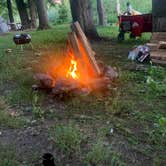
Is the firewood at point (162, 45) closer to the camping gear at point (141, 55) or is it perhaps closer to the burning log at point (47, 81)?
the camping gear at point (141, 55)

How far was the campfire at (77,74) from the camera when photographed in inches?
193

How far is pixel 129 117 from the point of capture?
14.0ft

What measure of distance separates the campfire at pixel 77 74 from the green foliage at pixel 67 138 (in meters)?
1.02

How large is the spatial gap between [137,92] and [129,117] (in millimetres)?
940

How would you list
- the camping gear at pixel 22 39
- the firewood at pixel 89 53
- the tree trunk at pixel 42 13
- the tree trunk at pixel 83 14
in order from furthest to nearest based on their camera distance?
the tree trunk at pixel 42 13, the tree trunk at pixel 83 14, the camping gear at pixel 22 39, the firewood at pixel 89 53

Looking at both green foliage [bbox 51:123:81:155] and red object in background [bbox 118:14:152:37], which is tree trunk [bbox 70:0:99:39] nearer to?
red object in background [bbox 118:14:152:37]

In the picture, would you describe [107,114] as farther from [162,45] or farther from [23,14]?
[23,14]

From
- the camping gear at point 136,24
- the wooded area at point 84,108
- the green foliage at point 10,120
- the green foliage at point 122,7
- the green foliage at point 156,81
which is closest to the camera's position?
the wooded area at point 84,108

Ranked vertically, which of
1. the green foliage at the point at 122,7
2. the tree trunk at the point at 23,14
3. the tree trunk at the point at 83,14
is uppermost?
the tree trunk at the point at 83,14

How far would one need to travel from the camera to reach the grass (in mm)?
3477

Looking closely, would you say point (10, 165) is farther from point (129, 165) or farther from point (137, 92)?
point (137, 92)

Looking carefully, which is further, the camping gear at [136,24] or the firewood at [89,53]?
the camping gear at [136,24]

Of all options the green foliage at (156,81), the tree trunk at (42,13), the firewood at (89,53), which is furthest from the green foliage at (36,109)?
the tree trunk at (42,13)

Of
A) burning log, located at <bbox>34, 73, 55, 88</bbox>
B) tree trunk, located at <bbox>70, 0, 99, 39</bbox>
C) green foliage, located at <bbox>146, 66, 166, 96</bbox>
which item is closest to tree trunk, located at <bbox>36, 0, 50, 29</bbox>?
tree trunk, located at <bbox>70, 0, 99, 39</bbox>
